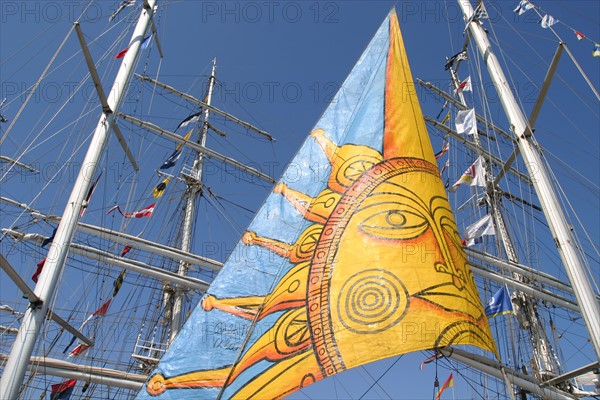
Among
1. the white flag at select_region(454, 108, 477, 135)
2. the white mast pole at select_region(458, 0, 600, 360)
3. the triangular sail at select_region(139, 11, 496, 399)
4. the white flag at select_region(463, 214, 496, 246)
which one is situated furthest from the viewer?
the white flag at select_region(463, 214, 496, 246)

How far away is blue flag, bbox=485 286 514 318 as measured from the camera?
32.9ft

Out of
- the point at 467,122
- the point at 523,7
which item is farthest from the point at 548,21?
the point at 467,122

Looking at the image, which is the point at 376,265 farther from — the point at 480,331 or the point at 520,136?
Answer: the point at 520,136

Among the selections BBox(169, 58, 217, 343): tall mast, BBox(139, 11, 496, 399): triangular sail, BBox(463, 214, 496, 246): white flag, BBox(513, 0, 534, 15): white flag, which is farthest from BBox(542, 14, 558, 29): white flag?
BBox(169, 58, 217, 343): tall mast

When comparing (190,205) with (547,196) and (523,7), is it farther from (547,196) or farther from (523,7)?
(547,196)

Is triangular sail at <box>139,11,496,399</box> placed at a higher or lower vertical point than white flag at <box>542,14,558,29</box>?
lower

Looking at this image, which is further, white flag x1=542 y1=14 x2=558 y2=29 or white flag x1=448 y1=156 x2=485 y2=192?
white flag x1=448 y1=156 x2=485 y2=192

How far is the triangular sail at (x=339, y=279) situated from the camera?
4363mm

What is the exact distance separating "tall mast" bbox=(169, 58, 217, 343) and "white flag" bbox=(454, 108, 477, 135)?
8.77 m

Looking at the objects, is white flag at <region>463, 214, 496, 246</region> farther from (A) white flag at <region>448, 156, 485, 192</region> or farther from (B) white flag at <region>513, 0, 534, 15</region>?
(B) white flag at <region>513, 0, 534, 15</region>

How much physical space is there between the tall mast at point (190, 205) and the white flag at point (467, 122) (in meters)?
8.77

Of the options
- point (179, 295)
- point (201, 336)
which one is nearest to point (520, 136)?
point (201, 336)

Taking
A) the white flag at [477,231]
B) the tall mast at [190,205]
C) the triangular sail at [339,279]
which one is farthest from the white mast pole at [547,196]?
the tall mast at [190,205]

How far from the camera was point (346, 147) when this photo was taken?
249 inches
